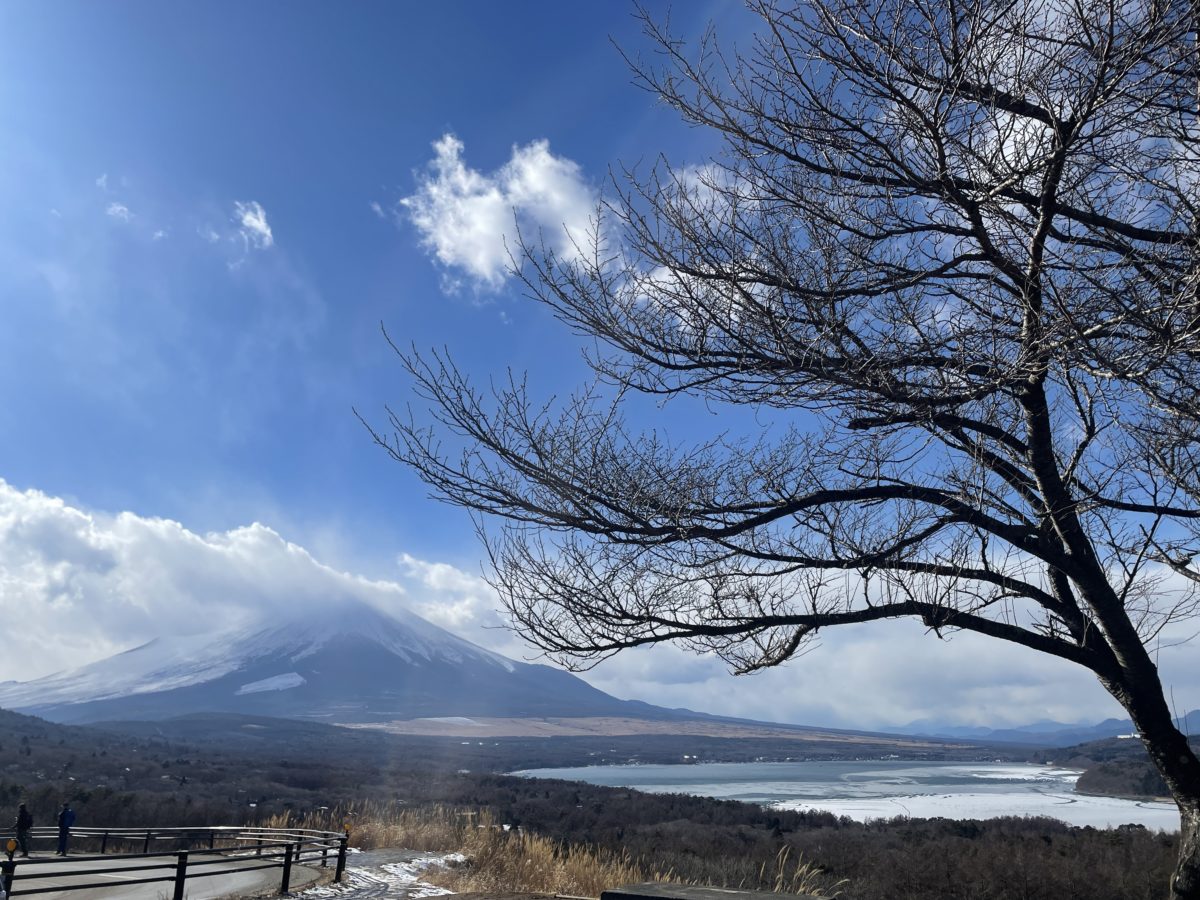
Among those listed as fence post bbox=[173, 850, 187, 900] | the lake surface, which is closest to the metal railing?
fence post bbox=[173, 850, 187, 900]

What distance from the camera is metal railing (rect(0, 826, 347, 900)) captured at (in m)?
10.5

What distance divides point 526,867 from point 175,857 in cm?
1047

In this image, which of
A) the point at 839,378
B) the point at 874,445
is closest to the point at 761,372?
the point at 839,378

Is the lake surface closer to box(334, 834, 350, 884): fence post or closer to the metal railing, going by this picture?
box(334, 834, 350, 884): fence post

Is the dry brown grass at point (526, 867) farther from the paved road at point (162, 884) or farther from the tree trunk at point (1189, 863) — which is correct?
the paved road at point (162, 884)

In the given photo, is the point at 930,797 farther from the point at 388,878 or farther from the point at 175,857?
the point at 388,878

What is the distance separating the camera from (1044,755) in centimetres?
12175

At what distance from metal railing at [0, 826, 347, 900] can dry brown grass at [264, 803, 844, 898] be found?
6.41ft

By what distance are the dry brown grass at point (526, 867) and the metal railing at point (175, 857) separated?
1.95m

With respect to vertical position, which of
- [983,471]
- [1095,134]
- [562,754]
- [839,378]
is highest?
[1095,134]

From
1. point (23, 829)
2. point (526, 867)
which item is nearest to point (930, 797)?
point (526, 867)

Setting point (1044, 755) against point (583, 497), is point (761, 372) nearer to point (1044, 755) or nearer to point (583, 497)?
point (583, 497)

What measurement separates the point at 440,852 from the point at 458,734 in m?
155

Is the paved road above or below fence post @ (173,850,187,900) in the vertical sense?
below
